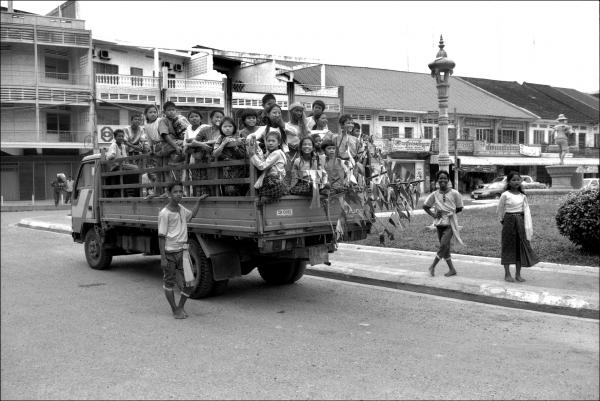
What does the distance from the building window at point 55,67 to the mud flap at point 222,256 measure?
96.0 feet

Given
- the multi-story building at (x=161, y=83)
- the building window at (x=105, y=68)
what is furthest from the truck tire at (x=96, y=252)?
the building window at (x=105, y=68)

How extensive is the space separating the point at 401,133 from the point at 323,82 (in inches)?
286

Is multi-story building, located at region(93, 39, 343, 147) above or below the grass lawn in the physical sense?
above

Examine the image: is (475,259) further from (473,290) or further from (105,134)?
(105,134)

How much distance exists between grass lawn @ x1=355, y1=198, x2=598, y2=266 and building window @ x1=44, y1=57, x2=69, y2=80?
26.3 m

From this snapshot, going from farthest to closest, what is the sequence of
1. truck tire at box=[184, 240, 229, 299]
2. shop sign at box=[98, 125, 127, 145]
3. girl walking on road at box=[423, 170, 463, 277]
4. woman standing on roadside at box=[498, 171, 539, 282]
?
shop sign at box=[98, 125, 127, 145] < girl walking on road at box=[423, 170, 463, 277] < woman standing on roadside at box=[498, 171, 539, 282] < truck tire at box=[184, 240, 229, 299]

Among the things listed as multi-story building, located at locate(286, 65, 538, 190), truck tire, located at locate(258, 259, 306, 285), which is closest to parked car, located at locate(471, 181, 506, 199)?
multi-story building, located at locate(286, 65, 538, 190)

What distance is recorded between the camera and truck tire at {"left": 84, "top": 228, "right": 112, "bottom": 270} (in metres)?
9.62

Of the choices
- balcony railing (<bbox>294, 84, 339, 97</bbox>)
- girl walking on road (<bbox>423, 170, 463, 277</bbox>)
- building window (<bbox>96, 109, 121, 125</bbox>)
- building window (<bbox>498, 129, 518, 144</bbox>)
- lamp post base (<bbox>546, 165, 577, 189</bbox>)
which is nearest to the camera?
girl walking on road (<bbox>423, 170, 463, 277</bbox>)

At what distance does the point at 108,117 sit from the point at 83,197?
82.4ft

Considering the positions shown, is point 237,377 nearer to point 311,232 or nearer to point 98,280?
point 311,232

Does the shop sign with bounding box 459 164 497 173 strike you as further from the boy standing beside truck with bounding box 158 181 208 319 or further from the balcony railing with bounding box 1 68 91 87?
the boy standing beside truck with bounding box 158 181 208 319

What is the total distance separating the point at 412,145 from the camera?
3947cm

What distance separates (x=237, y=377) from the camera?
425 centimetres
